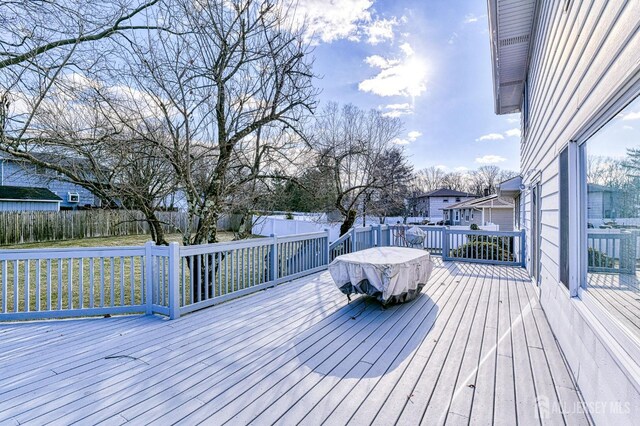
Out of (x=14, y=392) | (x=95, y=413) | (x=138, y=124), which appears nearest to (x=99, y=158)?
(x=138, y=124)

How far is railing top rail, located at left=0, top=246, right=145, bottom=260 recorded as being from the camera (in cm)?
380

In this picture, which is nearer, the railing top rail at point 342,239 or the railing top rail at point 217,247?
the railing top rail at point 217,247

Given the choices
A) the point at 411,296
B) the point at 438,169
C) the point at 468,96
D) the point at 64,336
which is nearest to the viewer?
Result: the point at 64,336

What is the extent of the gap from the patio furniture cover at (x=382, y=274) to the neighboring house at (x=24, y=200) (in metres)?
16.1

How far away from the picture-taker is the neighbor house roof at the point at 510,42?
17.0ft

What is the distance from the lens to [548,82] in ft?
13.6

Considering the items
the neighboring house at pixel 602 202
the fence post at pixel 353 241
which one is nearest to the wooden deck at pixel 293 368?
the neighboring house at pixel 602 202

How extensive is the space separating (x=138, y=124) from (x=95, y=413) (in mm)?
3656

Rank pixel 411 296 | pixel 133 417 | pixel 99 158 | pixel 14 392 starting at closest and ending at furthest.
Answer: pixel 133 417 → pixel 14 392 → pixel 99 158 → pixel 411 296

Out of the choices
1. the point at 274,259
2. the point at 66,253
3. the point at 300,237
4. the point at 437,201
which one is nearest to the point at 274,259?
the point at 274,259

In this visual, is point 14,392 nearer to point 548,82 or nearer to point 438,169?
point 548,82

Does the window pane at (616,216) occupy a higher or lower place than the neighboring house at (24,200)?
lower

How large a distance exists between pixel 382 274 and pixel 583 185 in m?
2.39

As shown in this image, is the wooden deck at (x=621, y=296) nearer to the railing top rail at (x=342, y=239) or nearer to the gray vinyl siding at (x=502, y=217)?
the railing top rail at (x=342, y=239)
